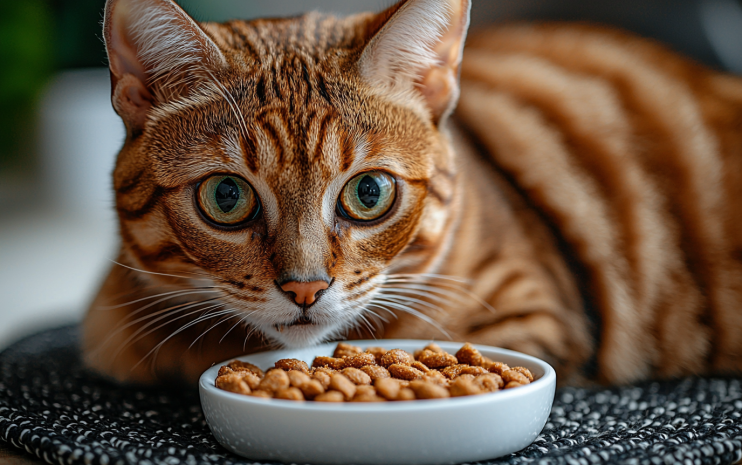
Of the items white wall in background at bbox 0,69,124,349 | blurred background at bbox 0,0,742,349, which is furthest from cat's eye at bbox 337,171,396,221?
white wall in background at bbox 0,69,124,349

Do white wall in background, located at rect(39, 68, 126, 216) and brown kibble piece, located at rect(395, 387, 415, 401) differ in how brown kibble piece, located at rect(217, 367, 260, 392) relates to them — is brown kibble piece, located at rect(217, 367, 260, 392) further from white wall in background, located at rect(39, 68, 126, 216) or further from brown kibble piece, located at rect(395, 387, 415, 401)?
white wall in background, located at rect(39, 68, 126, 216)

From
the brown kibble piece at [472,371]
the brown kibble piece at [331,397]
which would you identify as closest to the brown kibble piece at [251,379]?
the brown kibble piece at [331,397]

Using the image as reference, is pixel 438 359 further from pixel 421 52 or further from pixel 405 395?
pixel 421 52

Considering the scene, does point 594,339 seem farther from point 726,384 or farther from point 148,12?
point 148,12

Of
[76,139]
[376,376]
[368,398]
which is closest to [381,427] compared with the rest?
[368,398]

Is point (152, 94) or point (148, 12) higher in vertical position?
point (148, 12)

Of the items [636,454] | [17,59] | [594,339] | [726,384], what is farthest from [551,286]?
[17,59]

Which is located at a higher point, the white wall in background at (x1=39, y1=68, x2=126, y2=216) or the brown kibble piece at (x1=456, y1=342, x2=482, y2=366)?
the brown kibble piece at (x1=456, y1=342, x2=482, y2=366)
